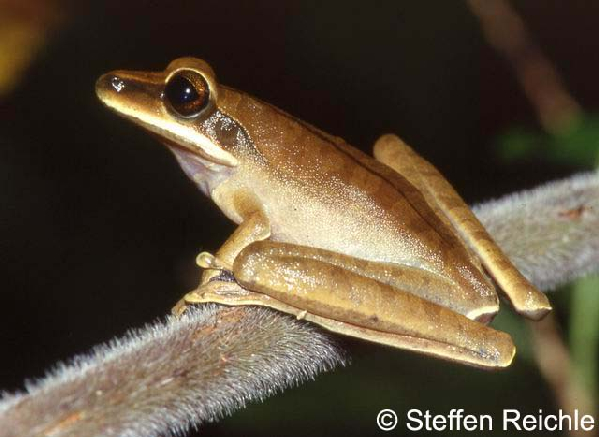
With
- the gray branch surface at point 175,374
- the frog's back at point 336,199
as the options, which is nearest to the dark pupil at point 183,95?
the frog's back at point 336,199

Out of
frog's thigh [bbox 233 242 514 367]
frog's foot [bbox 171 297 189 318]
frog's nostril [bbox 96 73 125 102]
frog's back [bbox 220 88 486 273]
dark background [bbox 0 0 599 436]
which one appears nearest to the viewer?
frog's foot [bbox 171 297 189 318]

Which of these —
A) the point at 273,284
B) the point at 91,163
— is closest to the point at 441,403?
the point at 273,284

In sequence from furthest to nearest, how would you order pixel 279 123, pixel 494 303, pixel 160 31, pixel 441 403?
pixel 160 31
pixel 441 403
pixel 279 123
pixel 494 303

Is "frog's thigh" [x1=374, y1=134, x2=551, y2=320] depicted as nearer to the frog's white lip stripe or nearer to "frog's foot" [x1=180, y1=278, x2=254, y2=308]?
the frog's white lip stripe

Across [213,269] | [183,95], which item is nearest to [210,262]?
[213,269]

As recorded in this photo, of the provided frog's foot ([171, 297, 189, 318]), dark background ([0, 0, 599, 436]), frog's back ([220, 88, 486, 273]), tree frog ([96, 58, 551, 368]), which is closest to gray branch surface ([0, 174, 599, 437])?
frog's foot ([171, 297, 189, 318])

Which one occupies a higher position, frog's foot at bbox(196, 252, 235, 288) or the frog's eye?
the frog's eye

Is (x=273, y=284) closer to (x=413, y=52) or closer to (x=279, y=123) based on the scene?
(x=279, y=123)
